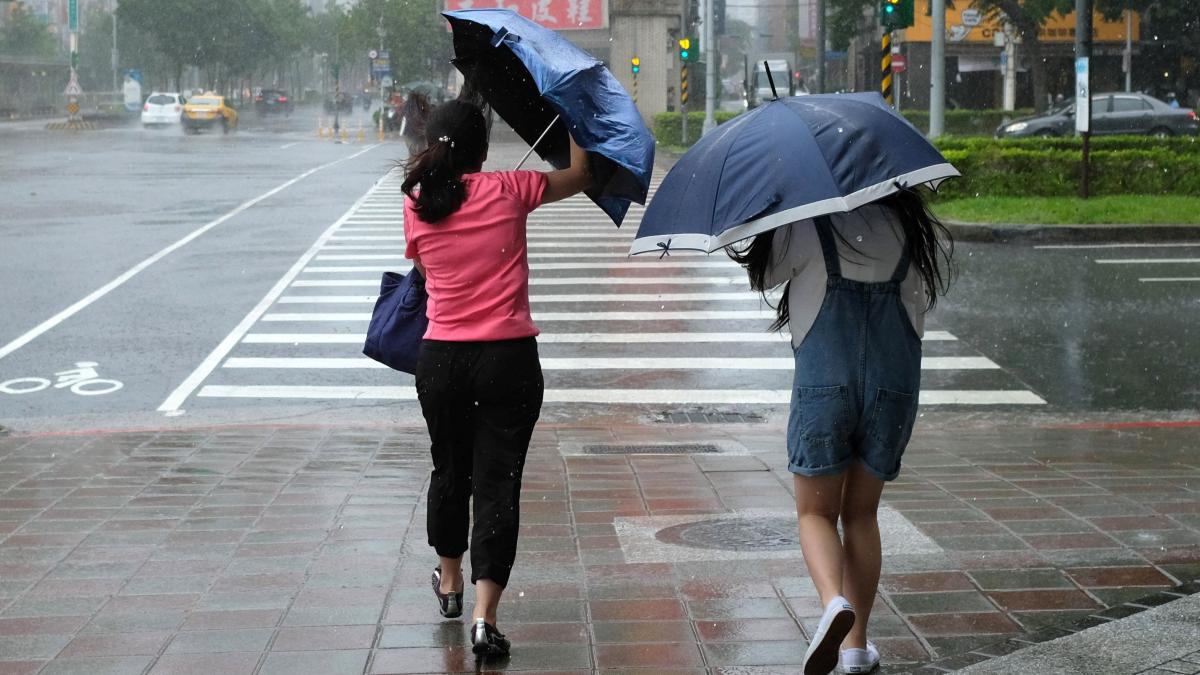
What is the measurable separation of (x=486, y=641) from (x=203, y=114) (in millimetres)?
58296

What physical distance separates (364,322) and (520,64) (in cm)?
917

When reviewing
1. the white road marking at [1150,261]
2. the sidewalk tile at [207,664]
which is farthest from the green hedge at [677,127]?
the sidewalk tile at [207,664]

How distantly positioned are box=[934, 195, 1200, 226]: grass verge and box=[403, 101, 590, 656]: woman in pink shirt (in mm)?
15629

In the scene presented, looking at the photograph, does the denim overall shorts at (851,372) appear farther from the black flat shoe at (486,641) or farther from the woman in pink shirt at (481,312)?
the black flat shoe at (486,641)

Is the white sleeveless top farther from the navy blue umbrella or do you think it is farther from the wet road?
the wet road

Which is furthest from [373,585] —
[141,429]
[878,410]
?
[141,429]

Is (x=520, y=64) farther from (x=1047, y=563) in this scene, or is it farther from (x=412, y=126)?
(x=1047, y=563)

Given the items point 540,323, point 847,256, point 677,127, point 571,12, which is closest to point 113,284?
point 540,323

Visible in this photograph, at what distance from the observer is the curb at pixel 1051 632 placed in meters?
4.35

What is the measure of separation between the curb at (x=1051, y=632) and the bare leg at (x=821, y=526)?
1.40 feet

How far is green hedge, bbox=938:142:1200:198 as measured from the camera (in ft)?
71.2

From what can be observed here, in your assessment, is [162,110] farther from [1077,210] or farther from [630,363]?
[630,363]

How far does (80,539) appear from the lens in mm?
6082

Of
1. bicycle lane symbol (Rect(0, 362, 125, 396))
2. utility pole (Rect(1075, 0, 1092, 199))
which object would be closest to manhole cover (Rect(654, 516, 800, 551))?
bicycle lane symbol (Rect(0, 362, 125, 396))
